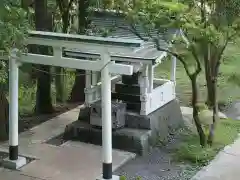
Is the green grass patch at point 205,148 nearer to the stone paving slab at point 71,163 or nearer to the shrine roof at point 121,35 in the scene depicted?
the stone paving slab at point 71,163

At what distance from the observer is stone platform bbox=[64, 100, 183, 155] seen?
789cm

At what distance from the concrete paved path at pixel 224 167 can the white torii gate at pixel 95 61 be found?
1365 mm

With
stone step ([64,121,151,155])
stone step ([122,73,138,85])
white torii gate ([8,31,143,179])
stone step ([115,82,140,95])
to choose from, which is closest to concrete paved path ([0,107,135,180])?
stone step ([64,121,151,155])

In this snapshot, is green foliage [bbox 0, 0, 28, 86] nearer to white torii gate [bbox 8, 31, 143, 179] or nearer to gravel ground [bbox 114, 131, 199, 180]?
white torii gate [bbox 8, 31, 143, 179]

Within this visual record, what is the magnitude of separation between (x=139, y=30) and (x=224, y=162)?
2374mm

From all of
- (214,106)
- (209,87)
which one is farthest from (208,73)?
(214,106)

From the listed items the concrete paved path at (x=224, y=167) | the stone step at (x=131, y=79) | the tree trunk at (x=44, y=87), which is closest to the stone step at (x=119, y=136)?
the stone step at (x=131, y=79)

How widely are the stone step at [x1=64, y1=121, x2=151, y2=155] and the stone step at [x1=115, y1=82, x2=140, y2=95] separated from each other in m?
0.68

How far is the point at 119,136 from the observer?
7.97 meters

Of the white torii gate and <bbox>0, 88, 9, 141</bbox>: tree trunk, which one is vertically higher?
the white torii gate

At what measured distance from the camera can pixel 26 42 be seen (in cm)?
691

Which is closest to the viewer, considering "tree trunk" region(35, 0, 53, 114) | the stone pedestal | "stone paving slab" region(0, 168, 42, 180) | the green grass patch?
"stone paving slab" region(0, 168, 42, 180)

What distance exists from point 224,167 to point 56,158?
97.0 inches

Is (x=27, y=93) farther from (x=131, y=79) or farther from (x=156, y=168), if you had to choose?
(x=156, y=168)
